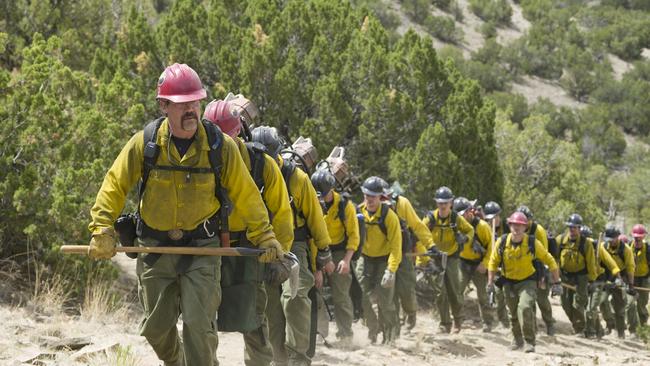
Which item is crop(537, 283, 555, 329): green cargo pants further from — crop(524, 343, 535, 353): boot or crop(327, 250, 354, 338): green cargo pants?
crop(327, 250, 354, 338): green cargo pants

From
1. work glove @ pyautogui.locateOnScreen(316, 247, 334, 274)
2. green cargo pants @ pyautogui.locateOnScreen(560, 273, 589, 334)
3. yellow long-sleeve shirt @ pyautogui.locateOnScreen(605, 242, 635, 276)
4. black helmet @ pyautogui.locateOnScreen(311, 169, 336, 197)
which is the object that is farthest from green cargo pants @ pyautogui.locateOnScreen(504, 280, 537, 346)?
work glove @ pyautogui.locateOnScreen(316, 247, 334, 274)

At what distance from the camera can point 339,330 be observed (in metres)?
11.1

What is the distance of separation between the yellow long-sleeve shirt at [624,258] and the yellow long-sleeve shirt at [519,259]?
16.5 ft

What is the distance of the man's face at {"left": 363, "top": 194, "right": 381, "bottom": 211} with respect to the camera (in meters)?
11.2

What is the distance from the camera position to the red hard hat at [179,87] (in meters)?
5.27

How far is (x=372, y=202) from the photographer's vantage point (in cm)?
1123

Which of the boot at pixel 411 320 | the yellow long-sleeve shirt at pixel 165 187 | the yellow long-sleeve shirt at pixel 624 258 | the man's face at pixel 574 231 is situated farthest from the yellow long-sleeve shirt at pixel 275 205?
the yellow long-sleeve shirt at pixel 624 258

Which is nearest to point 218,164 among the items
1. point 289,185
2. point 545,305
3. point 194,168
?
point 194,168

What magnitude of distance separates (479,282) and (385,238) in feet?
13.8

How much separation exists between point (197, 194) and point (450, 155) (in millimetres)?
13861

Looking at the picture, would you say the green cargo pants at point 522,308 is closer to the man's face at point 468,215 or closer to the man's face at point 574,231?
the man's face at point 468,215

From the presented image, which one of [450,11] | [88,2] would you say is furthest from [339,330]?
[450,11]

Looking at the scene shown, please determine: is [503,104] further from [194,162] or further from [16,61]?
[194,162]

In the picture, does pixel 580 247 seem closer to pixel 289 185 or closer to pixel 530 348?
pixel 530 348
